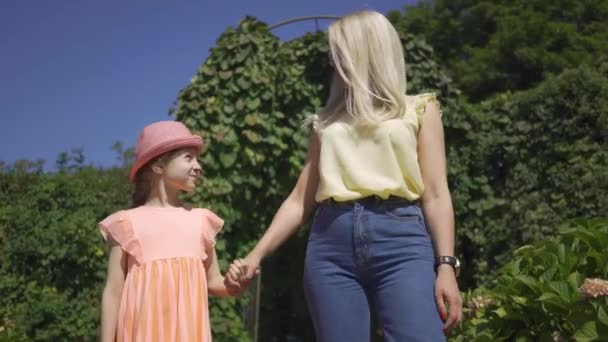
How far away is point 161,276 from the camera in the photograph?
2182 mm

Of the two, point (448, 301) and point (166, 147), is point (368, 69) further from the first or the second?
point (166, 147)

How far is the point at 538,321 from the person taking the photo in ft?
7.50

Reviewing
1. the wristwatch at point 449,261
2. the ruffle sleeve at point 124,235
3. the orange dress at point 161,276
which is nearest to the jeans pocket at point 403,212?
the wristwatch at point 449,261

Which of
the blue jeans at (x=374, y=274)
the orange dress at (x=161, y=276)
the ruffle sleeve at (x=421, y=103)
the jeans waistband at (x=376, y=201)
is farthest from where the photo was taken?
the orange dress at (x=161, y=276)

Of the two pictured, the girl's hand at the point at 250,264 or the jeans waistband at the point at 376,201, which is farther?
the girl's hand at the point at 250,264

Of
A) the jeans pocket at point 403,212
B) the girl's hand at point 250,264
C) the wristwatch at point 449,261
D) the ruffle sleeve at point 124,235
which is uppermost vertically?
the jeans pocket at point 403,212

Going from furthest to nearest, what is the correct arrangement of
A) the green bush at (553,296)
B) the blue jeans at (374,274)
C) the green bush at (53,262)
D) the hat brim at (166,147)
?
1. the green bush at (53,262)
2. the hat brim at (166,147)
3. the green bush at (553,296)
4. the blue jeans at (374,274)

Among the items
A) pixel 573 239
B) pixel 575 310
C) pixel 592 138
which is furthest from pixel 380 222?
pixel 592 138

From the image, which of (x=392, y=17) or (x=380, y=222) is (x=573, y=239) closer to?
(x=380, y=222)

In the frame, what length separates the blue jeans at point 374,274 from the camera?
1680 millimetres

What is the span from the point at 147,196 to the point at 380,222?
986 millimetres

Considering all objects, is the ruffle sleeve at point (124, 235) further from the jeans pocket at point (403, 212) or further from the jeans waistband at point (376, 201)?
the jeans pocket at point (403, 212)

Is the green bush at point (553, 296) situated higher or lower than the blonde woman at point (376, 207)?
lower

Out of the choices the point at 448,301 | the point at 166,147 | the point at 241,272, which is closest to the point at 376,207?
the point at 448,301
